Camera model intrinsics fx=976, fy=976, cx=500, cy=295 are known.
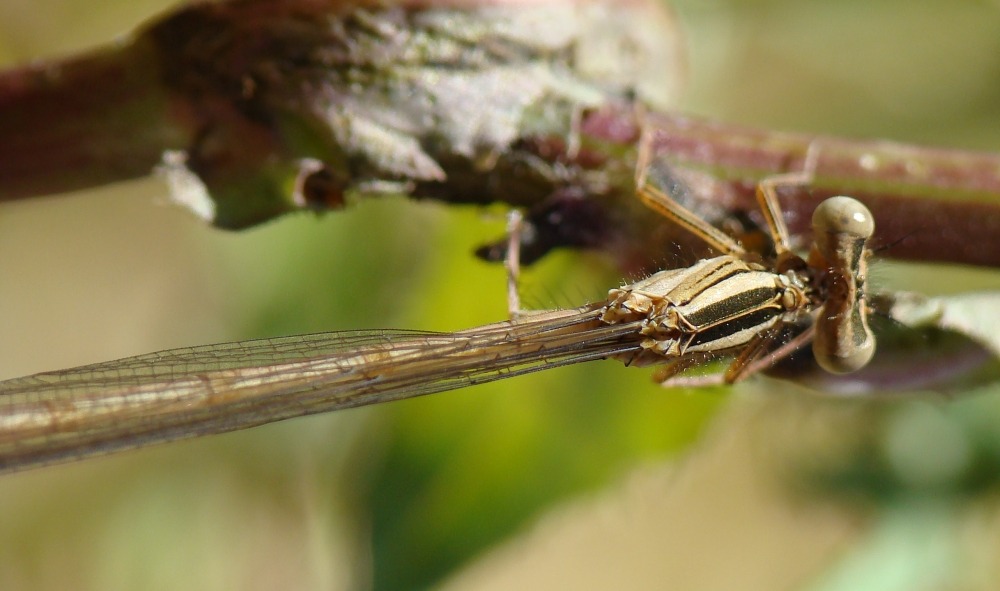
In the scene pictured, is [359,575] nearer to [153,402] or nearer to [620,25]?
[153,402]

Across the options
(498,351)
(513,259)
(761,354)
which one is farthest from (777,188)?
(498,351)

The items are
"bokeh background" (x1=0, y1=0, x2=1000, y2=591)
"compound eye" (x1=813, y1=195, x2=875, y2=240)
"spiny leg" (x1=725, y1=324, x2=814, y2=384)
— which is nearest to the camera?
"compound eye" (x1=813, y1=195, x2=875, y2=240)

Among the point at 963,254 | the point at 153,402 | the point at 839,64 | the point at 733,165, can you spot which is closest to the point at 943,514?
the point at 839,64

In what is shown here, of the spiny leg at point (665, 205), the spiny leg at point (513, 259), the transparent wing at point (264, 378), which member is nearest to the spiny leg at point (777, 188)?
the spiny leg at point (665, 205)

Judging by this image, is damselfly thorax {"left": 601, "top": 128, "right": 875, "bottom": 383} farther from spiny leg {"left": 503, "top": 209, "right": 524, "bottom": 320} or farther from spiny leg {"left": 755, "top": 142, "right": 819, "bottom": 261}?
spiny leg {"left": 503, "top": 209, "right": 524, "bottom": 320}

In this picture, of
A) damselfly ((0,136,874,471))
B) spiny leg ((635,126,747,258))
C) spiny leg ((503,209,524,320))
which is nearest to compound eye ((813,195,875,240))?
damselfly ((0,136,874,471))
